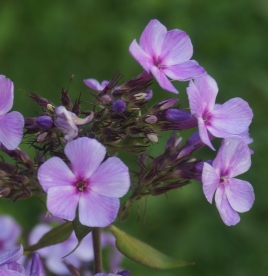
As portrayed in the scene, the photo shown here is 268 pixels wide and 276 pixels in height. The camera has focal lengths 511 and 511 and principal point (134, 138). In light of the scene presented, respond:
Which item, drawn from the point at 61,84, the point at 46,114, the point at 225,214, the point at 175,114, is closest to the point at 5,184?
the point at 46,114

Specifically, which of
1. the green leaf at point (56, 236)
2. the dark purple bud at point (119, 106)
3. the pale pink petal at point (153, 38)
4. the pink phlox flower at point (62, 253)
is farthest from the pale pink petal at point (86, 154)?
the pink phlox flower at point (62, 253)

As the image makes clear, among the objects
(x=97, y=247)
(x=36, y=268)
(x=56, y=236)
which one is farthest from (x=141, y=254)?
(x=36, y=268)

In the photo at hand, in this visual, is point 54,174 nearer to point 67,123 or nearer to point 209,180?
point 67,123

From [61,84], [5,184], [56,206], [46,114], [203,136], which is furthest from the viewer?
[61,84]

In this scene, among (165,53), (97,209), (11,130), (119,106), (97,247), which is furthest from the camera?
(97,247)

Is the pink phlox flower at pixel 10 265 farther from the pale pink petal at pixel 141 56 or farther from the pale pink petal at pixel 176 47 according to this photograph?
the pale pink petal at pixel 176 47

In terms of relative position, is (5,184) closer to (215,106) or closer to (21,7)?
(215,106)
